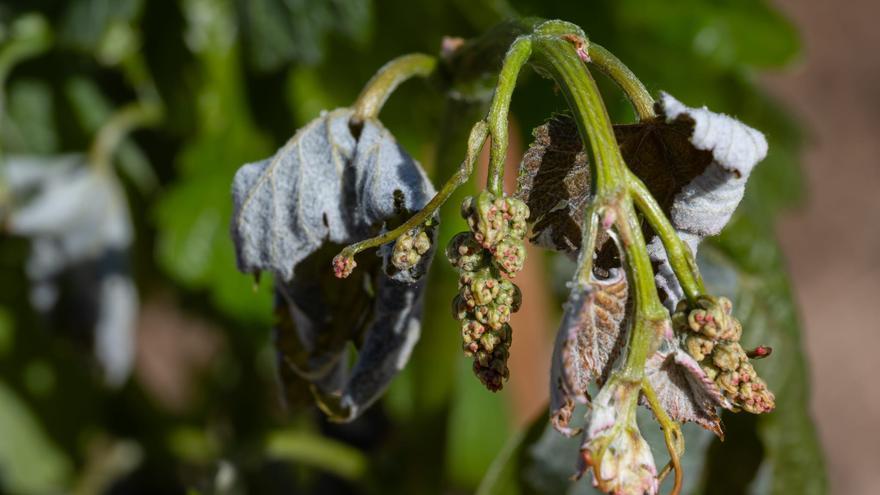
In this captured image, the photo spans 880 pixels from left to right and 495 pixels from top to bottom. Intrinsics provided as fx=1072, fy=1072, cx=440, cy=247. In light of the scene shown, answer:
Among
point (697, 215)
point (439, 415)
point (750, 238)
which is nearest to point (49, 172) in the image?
point (439, 415)

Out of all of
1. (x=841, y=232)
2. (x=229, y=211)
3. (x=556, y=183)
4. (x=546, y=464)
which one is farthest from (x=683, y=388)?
(x=841, y=232)

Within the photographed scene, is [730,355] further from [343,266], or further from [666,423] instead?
[343,266]

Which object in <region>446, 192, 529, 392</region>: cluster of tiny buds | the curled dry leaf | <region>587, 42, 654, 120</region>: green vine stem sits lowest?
the curled dry leaf

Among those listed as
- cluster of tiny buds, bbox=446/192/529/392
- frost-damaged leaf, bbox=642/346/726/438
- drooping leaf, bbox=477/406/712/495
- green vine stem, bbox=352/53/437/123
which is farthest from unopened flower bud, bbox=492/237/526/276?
drooping leaf, bbox=477/406/712/495

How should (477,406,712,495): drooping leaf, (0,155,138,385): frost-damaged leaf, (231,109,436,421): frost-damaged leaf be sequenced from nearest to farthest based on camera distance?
(231,109,436,421): frost-damaged leaf → (477,406,712,495): drooping leaf → (0,155,138,385): frost-damaged leaf

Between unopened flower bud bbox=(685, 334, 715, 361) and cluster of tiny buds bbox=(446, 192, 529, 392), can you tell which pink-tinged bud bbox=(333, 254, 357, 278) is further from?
unopened flower bud bbox=(685, 334, 715, 361)

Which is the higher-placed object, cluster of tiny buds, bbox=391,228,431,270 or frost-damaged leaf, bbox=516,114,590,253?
frost-damaged leaf, bbox=516,114,590,253

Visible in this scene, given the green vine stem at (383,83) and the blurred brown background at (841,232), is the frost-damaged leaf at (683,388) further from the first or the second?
the blurred brown background at (841,232)
